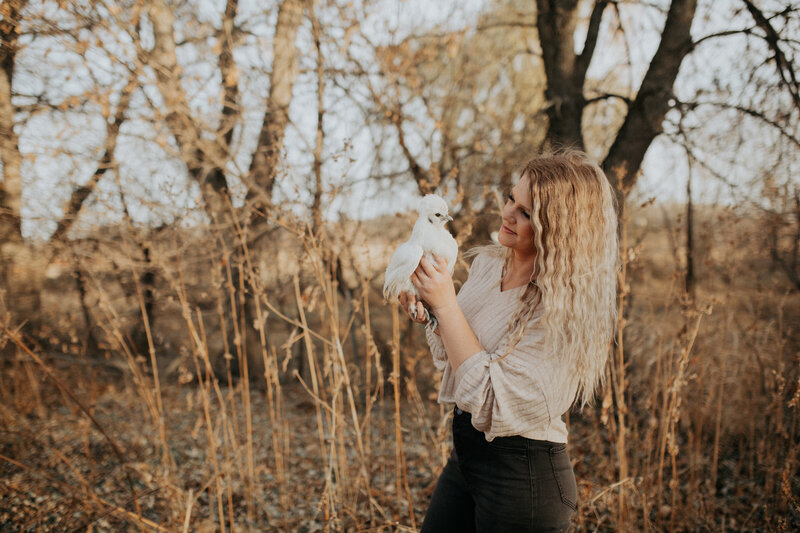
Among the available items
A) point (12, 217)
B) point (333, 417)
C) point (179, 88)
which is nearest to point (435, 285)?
point (333, 417)

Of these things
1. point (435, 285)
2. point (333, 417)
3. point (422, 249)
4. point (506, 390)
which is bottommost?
point (333, 417)

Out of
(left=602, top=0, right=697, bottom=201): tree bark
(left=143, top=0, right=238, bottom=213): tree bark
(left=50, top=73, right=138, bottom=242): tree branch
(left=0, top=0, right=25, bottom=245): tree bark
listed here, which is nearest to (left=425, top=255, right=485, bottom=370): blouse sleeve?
(left=602, top=0, right=697, bottom=201): tree bark

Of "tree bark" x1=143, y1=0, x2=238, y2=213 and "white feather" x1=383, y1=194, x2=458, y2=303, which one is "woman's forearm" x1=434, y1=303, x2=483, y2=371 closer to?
"white feather" x1=383, y1=194, x2=458, y2=303

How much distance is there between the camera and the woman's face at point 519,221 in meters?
1.42

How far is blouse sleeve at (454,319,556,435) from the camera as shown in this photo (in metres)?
1.28

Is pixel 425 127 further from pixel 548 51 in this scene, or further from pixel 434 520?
pixel 434 520

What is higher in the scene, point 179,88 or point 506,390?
point 179,88

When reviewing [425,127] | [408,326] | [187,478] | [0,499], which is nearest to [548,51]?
[425,127]

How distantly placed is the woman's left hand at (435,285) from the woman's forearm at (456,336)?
2 centimetres

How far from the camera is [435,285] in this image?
4.46 ft

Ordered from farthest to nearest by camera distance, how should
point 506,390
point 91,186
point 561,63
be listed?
point 91,186 → point 561,63 → point 506,390

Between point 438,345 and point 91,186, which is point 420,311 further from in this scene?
point 91,186

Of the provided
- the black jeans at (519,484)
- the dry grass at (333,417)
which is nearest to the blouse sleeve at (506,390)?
the black jeans at (519,484)

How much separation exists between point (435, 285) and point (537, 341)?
0.33 metres
